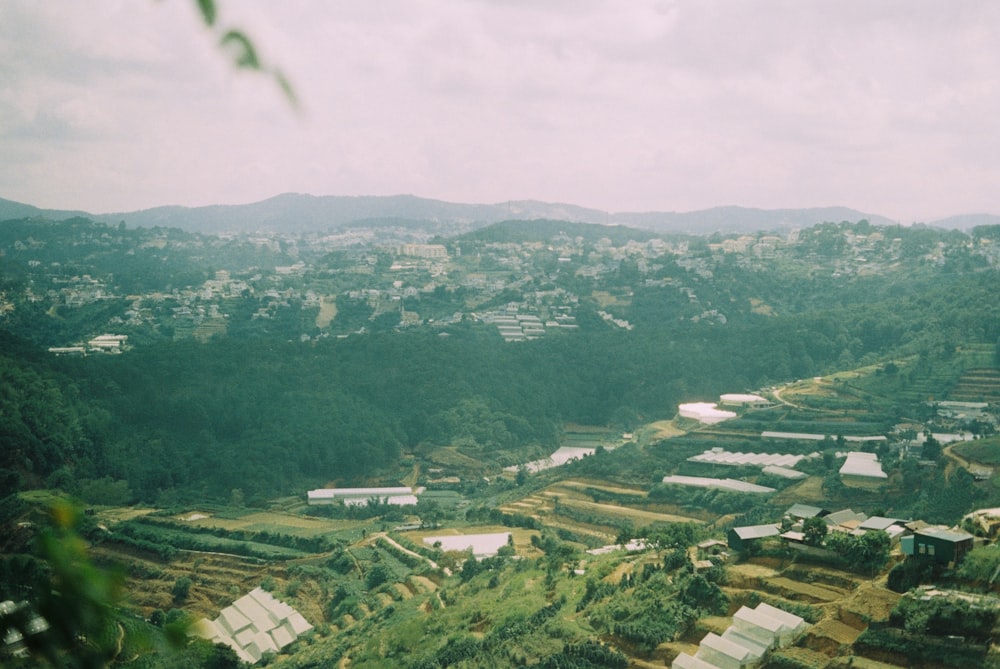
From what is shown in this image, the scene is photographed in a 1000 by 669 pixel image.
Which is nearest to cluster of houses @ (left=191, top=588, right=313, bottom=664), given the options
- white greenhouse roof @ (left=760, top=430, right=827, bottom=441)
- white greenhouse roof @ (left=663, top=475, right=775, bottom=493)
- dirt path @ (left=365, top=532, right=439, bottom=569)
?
dirt path @ (left=365, top=532, right=439, bottom=569)

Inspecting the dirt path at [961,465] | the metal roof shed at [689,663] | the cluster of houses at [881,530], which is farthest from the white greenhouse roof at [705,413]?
the metal roof shed at [689,663]

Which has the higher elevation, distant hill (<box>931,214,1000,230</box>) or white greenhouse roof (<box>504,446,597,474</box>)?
distant hill (<box>931,214,1000,230</box>)

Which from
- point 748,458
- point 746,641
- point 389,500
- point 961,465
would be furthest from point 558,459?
point 746,641

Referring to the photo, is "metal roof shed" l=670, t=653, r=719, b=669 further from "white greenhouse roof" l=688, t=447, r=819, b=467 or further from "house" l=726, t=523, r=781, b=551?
"white greenhouse roof" l=688, t=447, r=819, b=467

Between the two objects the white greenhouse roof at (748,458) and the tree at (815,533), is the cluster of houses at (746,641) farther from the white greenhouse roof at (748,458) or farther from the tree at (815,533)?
the white greenhouse roof at (748,458)

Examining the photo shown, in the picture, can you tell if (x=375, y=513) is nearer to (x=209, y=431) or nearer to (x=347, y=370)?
(x=209, y=431)

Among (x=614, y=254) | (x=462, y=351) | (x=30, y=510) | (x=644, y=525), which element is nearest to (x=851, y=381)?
(x=644, y=525)
